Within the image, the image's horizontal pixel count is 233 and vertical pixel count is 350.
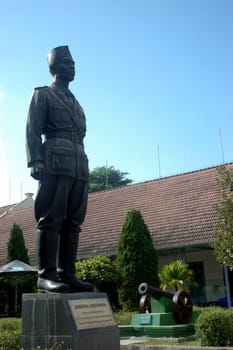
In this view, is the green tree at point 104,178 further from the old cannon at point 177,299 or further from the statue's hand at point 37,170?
the statue's hand at point 37,170

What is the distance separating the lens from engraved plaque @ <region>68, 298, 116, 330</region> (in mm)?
5625

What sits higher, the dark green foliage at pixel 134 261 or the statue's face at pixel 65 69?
the statue's face at pixel 65 69

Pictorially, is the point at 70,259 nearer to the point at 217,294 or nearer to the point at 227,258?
the point at 227,258

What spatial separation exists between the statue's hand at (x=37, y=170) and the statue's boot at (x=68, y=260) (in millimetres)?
875

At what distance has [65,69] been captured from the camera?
22.2 feet

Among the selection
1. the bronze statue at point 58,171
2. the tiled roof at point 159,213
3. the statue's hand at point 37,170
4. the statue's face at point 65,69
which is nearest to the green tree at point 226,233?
the tiled roof at point 159,213

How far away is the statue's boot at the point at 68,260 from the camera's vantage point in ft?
20.7

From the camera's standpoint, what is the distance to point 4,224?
1172 inches

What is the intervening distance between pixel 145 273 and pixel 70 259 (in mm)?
11357

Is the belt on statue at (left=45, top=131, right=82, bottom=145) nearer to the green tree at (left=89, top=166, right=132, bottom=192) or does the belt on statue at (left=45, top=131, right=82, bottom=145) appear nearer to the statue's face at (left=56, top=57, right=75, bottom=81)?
the statue's face at (left=56, top=57, right=75, bottom=81)

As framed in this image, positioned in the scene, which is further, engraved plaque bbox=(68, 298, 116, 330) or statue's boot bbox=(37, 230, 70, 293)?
statue's boot bbox=(37, 230, 70, 293)

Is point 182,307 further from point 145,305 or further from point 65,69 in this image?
point 65,69

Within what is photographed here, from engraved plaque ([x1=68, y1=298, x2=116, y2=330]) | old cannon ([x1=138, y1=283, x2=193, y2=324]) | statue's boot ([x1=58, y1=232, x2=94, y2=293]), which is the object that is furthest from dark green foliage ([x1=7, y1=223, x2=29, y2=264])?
engraved plaque ([x1=68, y1=298, x2=116, y2=330])

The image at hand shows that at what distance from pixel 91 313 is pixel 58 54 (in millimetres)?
3444
